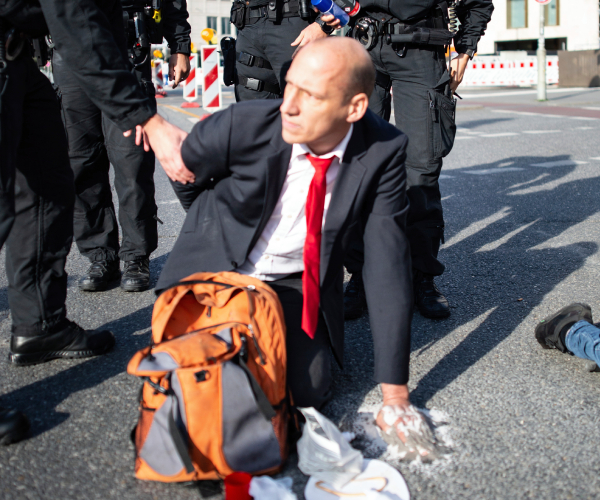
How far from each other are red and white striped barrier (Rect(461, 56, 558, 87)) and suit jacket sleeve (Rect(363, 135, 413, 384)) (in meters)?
27.5

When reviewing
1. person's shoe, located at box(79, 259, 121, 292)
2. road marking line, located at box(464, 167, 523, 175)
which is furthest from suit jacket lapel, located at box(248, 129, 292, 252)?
road marking line, located at box(464, 167, 523, 175)

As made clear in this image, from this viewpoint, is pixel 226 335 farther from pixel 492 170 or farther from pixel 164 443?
pixel 492 170

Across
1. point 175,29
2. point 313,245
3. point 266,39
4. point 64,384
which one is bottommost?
point 64,384

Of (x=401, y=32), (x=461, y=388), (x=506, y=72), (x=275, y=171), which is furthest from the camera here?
(x=506, y=72)

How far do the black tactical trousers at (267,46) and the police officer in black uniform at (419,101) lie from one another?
1.03 ft

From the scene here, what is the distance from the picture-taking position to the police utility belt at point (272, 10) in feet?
12.1

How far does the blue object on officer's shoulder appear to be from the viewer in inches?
138

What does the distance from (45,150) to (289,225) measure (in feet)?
3.41

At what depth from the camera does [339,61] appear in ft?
6.83

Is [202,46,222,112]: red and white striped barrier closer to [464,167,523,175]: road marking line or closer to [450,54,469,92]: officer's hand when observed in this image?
[464,167,523,175]: road marking line

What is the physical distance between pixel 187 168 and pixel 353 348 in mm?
1154

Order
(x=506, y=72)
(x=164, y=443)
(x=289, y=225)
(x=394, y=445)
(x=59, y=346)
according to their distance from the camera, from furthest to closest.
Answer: (x=506, y=72)
(x=59, y=346)
(x=289, y=225)
(x=394, y=445)
(x=164, y=443)

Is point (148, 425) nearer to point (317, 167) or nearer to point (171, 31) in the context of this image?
point (317, 167)

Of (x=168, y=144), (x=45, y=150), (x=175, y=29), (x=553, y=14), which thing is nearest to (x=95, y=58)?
(x=168, y=144)
